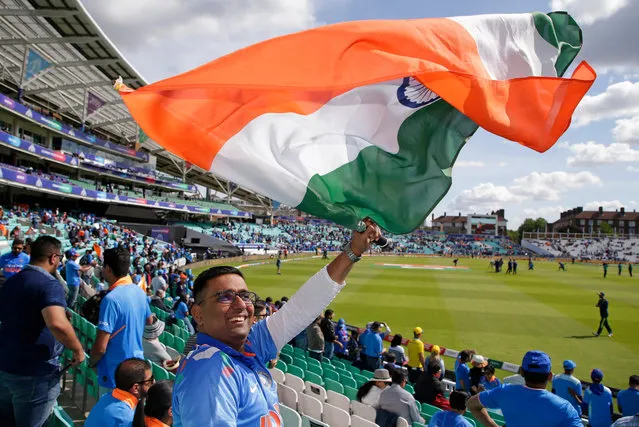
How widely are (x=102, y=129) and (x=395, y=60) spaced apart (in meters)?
54.5

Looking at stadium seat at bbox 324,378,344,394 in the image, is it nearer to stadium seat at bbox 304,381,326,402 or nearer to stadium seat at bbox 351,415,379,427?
stadium seat at bbox 304,381,326,402

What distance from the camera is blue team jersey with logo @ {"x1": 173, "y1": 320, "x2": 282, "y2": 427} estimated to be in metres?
1.58

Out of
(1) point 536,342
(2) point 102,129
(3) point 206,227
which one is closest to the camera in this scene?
(1) point 536,342

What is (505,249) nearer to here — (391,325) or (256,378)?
(391,325)

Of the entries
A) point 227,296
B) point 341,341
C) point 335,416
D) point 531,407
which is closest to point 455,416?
point 531,407

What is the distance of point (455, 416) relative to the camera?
12.7 ft

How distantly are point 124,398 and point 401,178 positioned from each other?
258 centimetres

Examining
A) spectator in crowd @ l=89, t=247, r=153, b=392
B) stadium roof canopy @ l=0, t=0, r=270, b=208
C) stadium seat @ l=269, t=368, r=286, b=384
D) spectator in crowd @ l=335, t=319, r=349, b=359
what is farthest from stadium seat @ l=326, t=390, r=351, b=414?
stadium roof canopy @ l=0, t=0, r=270, b=208

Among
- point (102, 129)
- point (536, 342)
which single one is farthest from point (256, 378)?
point (102, 129)

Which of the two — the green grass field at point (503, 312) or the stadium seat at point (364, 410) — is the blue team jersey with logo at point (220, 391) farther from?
the green grass field at point (503, 312)

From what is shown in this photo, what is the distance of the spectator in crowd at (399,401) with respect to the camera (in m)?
5.26

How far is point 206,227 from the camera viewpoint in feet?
188

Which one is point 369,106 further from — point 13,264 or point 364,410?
point 13,264

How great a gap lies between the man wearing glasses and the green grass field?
424 inches
